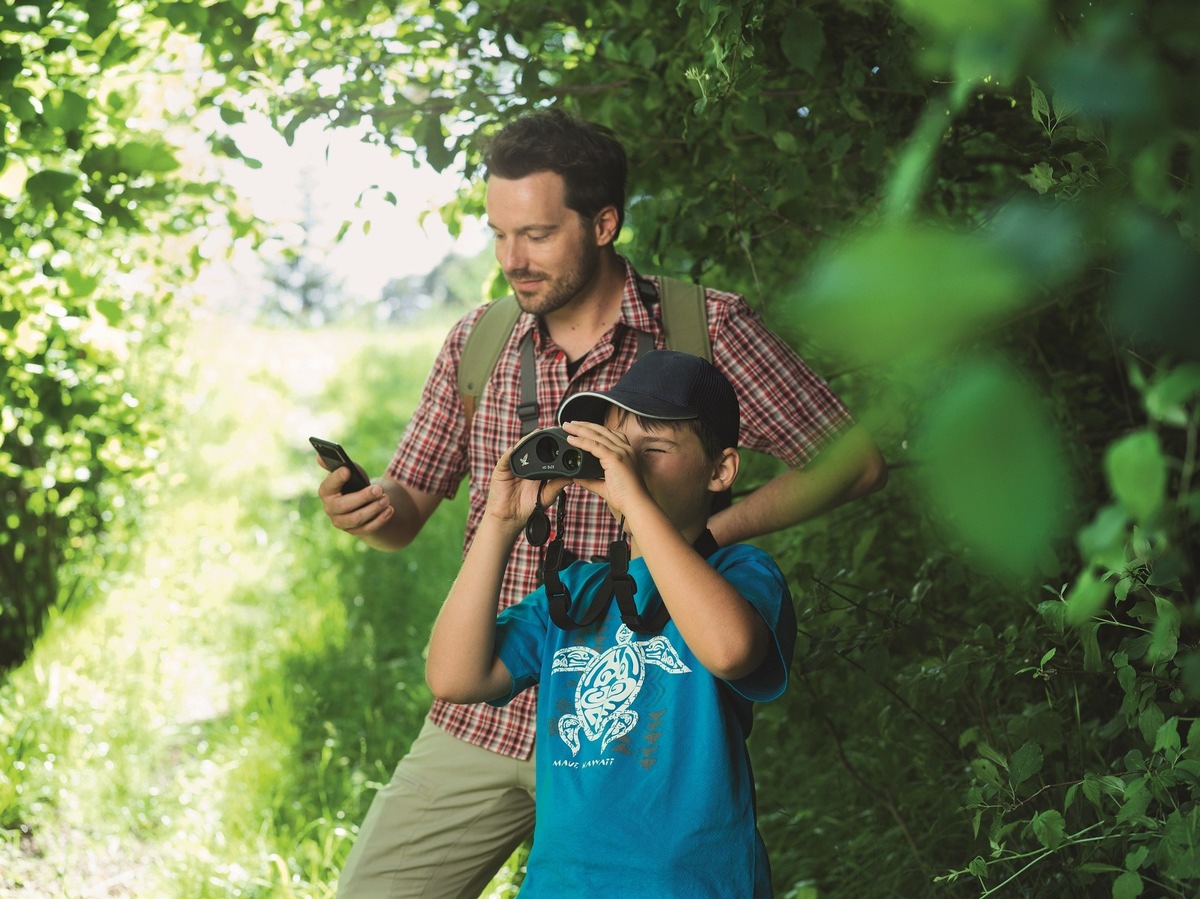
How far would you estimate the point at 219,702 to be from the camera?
226 inches

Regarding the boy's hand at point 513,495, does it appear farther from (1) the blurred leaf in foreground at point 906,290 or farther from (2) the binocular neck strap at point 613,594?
(1) the blurred leaf in foreground at point 906,290

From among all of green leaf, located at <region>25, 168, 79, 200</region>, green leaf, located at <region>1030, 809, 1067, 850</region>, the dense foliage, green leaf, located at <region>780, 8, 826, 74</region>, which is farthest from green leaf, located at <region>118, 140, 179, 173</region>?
green leaf, located at <region>1030, 809, 1067, 850</region>

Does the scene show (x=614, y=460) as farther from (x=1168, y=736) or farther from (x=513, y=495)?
(x=1168, y=736)

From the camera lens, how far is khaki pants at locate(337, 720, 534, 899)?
2.85 m

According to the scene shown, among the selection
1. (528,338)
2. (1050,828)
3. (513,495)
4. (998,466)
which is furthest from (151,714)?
(998,466)

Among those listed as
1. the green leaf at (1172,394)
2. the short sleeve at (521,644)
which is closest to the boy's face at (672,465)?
the short sleeve at (521,644)

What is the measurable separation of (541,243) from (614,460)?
106cm

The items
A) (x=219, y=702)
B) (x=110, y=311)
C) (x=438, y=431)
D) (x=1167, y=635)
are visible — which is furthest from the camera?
(x=219, y=702)

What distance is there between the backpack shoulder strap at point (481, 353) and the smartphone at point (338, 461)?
318 millimetres

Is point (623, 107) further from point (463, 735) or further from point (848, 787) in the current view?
point (848, 787)

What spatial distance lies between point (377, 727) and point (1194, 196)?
4.53 metres

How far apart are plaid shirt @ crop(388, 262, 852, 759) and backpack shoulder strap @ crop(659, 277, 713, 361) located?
0.06 feet

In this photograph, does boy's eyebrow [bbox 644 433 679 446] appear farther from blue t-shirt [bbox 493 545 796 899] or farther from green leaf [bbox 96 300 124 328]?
Result: green leaf [bbox 96 300 124 328]

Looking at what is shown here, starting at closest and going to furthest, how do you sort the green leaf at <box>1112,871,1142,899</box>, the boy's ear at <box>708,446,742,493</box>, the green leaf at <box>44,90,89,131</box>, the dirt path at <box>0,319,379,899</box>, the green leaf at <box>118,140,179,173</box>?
the green leaf at <box>1112,871,1142,899</box> < the boy's ear at <box>708,446,742,493</box> < the green leaf at <box>44,90,89,131</box> < the green leaf at <box>118,140,179,173</box> < the dirt path at <box>0,319,379,899</box>
